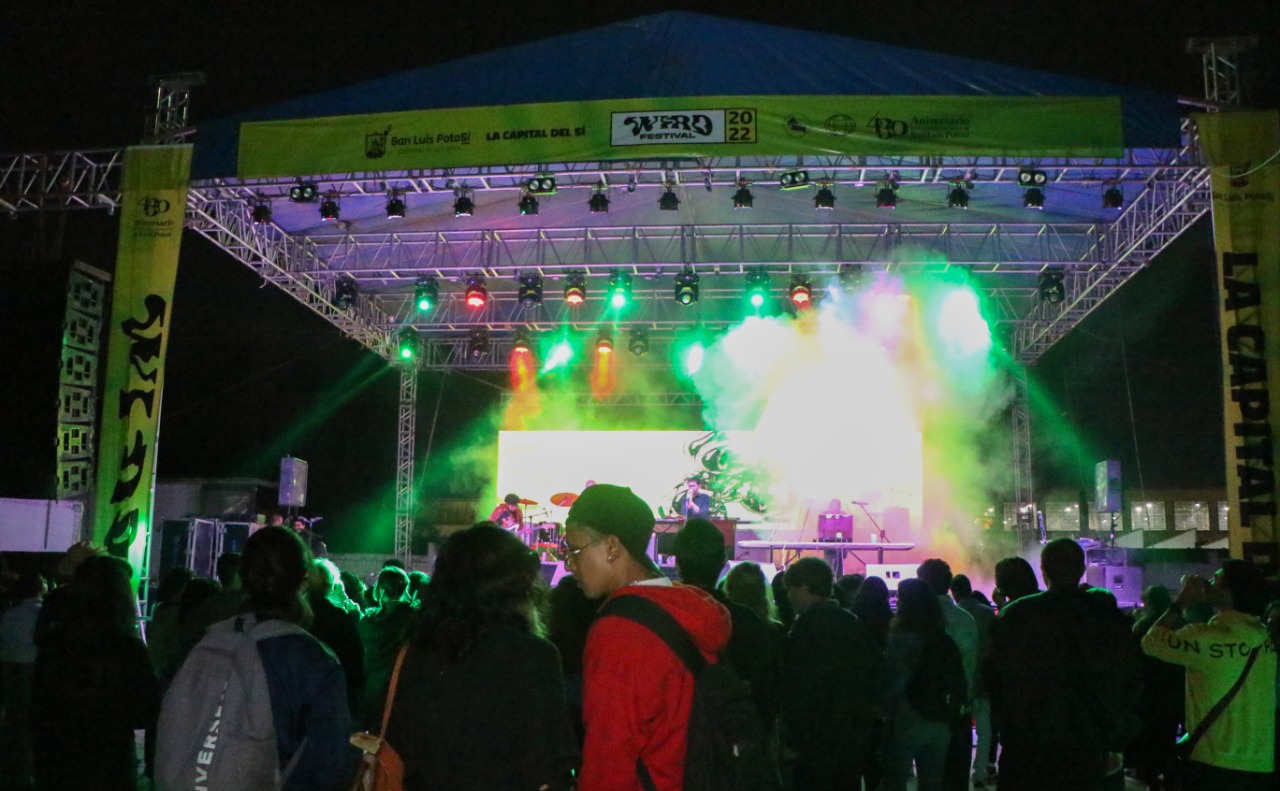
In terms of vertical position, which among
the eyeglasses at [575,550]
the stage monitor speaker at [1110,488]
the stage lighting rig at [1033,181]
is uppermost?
the stage lighting rig at [1033,181]

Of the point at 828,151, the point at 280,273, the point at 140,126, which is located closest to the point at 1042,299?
the point at 828,151

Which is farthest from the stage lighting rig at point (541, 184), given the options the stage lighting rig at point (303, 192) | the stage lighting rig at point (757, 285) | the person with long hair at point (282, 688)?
the person with long hair at point (282, 688)

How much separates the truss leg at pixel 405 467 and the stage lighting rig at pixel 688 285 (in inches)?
227

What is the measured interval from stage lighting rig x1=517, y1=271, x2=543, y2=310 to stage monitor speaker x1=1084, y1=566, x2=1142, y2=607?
7573 millimetres

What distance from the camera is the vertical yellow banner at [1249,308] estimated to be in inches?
318

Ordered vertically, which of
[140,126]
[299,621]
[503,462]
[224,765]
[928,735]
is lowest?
[928,735]

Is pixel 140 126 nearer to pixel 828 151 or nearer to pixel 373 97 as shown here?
pixel 373 97

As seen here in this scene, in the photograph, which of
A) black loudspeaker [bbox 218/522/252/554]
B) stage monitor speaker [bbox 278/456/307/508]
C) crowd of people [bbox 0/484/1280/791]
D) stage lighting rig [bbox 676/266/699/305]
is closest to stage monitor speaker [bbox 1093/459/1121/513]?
stage lighting rig [bbox 676/266/699/305]

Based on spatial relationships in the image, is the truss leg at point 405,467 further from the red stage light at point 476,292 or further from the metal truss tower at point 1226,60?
the metal truss tower at point 1226,60

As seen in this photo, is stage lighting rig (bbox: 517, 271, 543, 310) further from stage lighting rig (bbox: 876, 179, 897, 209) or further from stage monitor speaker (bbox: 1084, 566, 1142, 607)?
stage monitor speaker (bbox: 1084, 566, 1142, 607)

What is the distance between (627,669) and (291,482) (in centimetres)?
1389

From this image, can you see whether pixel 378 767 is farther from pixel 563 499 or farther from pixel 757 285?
pixel 563 499

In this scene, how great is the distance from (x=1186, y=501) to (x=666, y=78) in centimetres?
1731

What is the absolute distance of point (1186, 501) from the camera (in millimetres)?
21688
